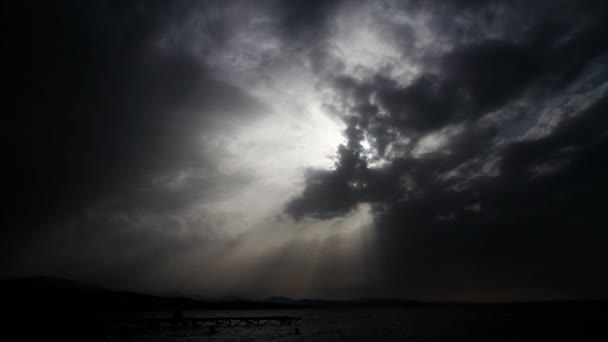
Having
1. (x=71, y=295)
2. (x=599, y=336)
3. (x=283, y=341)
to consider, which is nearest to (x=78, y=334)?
(x=283, y=341)

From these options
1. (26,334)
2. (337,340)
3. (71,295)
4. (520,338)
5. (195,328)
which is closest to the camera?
(26,334)

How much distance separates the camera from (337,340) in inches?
2030

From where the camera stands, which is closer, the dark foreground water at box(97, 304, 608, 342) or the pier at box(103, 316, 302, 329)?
the dark foreground water at box(97, 304, 608, 342)

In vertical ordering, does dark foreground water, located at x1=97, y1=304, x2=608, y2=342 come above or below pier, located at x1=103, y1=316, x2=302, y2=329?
below

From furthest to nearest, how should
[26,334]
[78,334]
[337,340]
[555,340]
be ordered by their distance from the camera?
[337,340] → [555,340] → [78,334] → [26,334]

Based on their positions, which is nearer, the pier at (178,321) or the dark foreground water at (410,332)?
the dark foreground water at (410,332)

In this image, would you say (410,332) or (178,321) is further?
(178,321)

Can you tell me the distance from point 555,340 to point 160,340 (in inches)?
2240

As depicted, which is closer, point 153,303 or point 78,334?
point 78,334

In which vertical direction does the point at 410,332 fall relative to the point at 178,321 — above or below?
below

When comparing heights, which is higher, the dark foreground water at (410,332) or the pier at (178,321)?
the pier at (178,321)

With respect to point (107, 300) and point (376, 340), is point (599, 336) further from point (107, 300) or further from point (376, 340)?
point (107, 300)

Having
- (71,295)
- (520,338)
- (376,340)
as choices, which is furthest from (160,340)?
(71,295)

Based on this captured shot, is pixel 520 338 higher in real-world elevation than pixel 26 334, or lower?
lower
